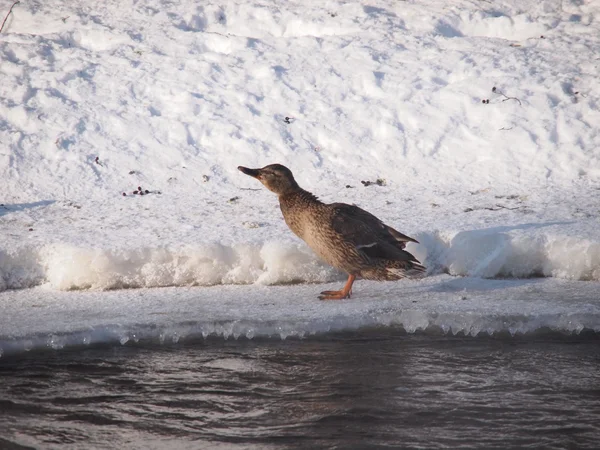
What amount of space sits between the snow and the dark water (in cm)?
106

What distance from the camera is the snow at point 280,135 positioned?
566cm

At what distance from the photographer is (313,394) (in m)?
3.83

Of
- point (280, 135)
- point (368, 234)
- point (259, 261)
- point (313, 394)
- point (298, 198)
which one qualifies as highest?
point (280, 135)

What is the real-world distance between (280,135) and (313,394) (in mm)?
4230

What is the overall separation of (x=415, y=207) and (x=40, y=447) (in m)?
3.99

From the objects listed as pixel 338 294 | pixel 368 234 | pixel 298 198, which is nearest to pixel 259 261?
pixel 298 198

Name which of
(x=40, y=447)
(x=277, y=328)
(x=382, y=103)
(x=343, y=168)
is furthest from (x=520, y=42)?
(x=40, y=447)

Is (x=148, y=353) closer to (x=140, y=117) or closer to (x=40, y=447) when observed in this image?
(x=40, y=447)

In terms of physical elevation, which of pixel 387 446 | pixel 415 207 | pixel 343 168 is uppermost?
pixel 343 168

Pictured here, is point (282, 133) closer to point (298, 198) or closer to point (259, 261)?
point (298, 198)

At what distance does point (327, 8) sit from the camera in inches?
366

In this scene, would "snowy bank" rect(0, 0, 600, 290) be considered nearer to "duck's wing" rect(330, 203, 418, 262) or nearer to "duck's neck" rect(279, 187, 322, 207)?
"duck's neck" rect(279, 187, 322, 207)

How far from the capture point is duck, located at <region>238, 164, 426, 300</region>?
5.27 meters

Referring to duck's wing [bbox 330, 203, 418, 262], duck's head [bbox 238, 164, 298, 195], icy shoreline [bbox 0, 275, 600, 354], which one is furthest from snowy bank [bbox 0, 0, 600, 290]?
duck's wing [bbox 330, 203, 418, 262]
